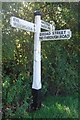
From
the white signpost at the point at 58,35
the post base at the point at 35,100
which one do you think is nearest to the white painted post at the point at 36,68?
the post base at the point at 35,100

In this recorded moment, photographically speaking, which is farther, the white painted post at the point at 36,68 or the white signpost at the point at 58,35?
the white painted post at the point at 36,68

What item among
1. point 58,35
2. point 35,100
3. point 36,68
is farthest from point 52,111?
point 58,35

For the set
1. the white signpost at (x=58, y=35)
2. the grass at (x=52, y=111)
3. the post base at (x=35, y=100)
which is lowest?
the grass at (x=52, y=111)

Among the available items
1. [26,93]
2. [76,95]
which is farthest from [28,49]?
[76,95]

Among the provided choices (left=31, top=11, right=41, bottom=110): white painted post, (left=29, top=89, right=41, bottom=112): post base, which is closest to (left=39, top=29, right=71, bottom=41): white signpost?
(left=31, top=11, right=41, bottom=110): white painted post

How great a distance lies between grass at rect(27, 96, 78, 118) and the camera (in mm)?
4418

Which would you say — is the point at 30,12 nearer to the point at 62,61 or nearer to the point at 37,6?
the point at 37,6

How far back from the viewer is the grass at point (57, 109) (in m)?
4.42

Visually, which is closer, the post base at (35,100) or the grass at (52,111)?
the grass at (52,111)

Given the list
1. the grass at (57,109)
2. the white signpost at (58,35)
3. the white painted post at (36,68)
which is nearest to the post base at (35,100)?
the white painted post at (36,68)

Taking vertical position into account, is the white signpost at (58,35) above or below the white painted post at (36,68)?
above

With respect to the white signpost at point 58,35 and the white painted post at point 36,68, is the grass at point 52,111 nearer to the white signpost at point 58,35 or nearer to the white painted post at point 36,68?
the white painted post at point 36,68

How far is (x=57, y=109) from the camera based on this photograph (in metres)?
4.62

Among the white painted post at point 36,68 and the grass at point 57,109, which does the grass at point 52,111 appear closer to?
the grass at point 57,109
